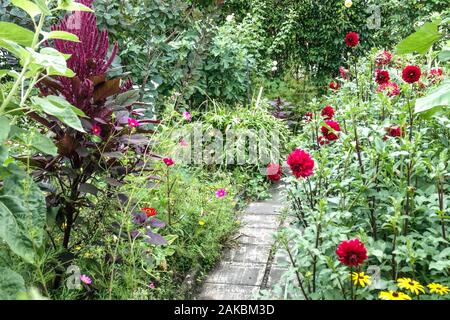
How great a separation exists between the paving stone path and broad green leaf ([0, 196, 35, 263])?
39.2 inches

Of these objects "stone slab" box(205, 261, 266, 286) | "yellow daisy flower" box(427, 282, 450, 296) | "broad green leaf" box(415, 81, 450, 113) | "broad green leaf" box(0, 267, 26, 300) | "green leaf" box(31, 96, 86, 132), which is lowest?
"stone slab" box(205, 261, 266, 286)

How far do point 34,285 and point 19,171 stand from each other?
53 cm

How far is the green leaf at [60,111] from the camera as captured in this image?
59.5 inches

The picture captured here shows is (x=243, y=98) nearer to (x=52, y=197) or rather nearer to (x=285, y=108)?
(x=285, y=108)

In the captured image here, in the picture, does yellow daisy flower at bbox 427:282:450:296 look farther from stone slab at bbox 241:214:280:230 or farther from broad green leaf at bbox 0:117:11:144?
stone slab at bbox 241:214:280:230

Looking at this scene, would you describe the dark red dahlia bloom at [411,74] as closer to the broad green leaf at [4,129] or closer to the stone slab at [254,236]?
the stone slab at [254,236]

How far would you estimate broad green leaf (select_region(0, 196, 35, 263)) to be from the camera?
1441 millimetres

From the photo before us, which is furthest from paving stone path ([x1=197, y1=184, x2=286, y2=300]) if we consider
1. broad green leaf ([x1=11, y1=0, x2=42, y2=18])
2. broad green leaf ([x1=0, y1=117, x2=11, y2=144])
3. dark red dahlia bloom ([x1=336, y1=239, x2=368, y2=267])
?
broad green leaf ([x1=11, y1=0, x2=42, y2=18])

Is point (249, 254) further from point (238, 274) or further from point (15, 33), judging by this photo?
point (15, 33)

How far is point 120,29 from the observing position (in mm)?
4441

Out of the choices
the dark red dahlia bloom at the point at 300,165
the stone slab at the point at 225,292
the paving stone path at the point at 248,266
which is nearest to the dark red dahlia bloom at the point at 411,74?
the dark red dahlia bloom at the point at 300,165

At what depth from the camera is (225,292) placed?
252 cm

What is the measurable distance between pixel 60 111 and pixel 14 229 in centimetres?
37
